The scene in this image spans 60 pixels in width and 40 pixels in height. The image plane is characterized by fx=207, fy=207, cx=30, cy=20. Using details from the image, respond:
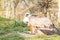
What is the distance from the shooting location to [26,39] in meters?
4.78

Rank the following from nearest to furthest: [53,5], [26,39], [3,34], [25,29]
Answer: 1. [26,39]
2. [3,34]
3. [25,29]
4. [53,5]

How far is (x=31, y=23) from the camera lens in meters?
5.47

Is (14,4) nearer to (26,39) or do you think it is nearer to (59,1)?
(59,1)

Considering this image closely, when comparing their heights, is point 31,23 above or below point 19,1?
below

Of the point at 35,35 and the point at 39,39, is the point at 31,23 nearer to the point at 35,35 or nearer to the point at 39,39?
the point at 35,35

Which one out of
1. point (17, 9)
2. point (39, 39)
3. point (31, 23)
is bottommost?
point (39, 39)

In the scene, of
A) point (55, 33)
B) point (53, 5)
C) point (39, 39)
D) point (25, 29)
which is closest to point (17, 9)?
point (53, 5)

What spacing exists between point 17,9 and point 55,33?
2.89 m

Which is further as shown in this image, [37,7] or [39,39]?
[37,7]

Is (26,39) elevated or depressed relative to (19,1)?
depressed

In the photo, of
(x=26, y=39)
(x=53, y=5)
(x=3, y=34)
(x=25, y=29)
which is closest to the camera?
(x=26, y=39)

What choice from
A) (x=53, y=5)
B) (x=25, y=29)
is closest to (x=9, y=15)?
(x=53, y=5)

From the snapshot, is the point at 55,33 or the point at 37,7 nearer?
the point at 55,33

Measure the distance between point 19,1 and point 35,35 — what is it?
3071mm
